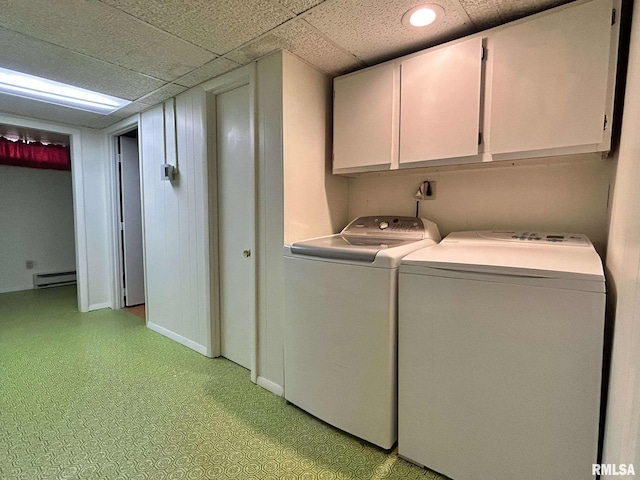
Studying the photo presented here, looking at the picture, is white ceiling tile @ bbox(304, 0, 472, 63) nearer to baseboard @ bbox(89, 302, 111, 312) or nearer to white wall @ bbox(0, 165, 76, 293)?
baseboard @ bbox(89, 302, 111, 312)

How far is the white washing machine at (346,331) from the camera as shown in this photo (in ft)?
4.75

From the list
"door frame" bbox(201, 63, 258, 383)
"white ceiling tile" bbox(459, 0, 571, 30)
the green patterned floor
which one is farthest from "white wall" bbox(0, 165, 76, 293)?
"white ceiling tile" bbox(459, 0, 571, 30)

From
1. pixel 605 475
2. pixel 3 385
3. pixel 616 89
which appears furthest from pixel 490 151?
pixel 3 385

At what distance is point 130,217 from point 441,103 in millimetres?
3621

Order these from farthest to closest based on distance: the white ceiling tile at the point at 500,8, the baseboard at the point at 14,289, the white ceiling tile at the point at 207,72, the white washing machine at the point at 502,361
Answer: the baseboard at the point at 14,289 → the white ceiling tile at the point at 207,72 → the white ceiling tile at the point at 500,8 → the white washing machine at the point at 502,361

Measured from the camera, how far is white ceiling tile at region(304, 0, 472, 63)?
1.45 meters

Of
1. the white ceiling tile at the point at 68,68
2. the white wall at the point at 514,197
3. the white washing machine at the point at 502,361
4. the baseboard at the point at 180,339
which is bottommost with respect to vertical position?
the baseboard at the point at 180,339

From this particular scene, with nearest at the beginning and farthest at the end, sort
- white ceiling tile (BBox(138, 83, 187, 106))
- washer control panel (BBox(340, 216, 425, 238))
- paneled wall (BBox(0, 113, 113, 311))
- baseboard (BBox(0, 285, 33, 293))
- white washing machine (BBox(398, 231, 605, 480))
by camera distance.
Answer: white washing machine (BBox(398, 231, 605, 480)) < washer control panel (BBox(340, 216, 425, 238)) < white ceiling tile (BBox(138, 83, 187, 106)) < paneled wall (BBox(0, 113, 113, 311)) < baseboard (BBox(0, 285, 33, 293))

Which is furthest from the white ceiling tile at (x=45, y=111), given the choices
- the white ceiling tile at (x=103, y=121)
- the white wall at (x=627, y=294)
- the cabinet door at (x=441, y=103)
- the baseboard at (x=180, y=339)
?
the white wall at (x=627, y=294)

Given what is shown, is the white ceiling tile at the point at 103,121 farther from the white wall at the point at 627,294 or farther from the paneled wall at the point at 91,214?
the white wall at the point at 627,294

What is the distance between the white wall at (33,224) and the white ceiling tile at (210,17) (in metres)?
4.85

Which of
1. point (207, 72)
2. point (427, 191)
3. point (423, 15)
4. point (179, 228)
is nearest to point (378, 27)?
point (423, 15)

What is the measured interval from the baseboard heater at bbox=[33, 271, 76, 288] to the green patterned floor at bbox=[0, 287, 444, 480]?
2872 millimetres

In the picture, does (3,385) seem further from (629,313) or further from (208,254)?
(629,313)
